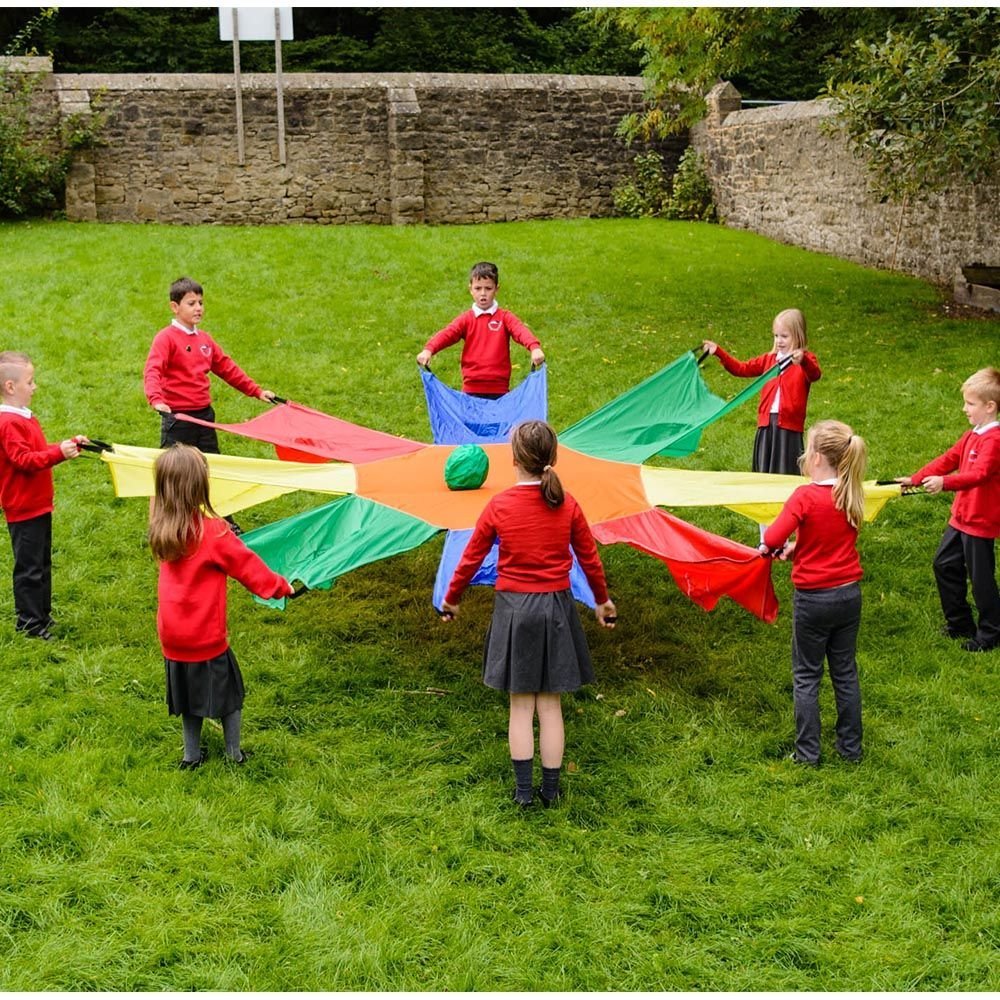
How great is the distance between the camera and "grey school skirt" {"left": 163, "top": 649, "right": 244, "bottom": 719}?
422 cm

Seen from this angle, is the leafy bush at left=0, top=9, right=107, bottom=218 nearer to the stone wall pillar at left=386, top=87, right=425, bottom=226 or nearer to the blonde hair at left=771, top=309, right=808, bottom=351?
the stone wall pillar at left=386, top=87, right=425, bottom=226

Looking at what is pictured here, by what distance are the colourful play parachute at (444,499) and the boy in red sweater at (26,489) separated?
0.39 meters

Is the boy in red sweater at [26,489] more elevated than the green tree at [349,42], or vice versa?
the green tree at [349,42]

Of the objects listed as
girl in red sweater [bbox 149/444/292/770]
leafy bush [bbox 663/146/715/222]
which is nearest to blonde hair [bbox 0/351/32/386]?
girl in red sweater [bbox 149/444/292/770]

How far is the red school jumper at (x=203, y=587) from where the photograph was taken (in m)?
4.16

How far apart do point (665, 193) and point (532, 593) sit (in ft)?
50.0

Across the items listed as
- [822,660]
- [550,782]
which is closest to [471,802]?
[550,782]

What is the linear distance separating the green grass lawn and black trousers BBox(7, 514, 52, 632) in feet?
0.48

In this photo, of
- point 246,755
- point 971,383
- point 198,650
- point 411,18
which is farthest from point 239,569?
point 411,18

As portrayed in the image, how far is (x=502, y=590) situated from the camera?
13.6ft

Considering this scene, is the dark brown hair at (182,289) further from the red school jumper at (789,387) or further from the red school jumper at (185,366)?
the red school jumper at (789,387)

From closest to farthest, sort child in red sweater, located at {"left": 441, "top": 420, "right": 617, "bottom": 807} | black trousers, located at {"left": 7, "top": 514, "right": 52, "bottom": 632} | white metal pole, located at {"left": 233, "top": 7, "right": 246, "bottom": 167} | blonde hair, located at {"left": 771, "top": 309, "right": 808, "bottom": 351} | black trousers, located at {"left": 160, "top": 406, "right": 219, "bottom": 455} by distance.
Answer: child in red sweater, located at {"left": 441, "top": 420, "right": 617, "bottom": 807}
black trousers, located at {"left": 7, "top": 514, "right": 52, "bottom": 632}
blonde hair, located at {"left": 771, "top": 309, "right": 808, "bottom": 351}
black trousers, located at {"left": 160, "top": 406, "right": 219, "bottom": 455}
white metal pole, located at {"left": 233, "top": 7, "right": 246, "bottom": 167}

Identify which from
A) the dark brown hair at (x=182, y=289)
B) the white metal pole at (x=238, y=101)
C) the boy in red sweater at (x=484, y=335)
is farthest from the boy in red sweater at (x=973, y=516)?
the white metal pole at (x=238, y=101)

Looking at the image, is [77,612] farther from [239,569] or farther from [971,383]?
[971,383]
